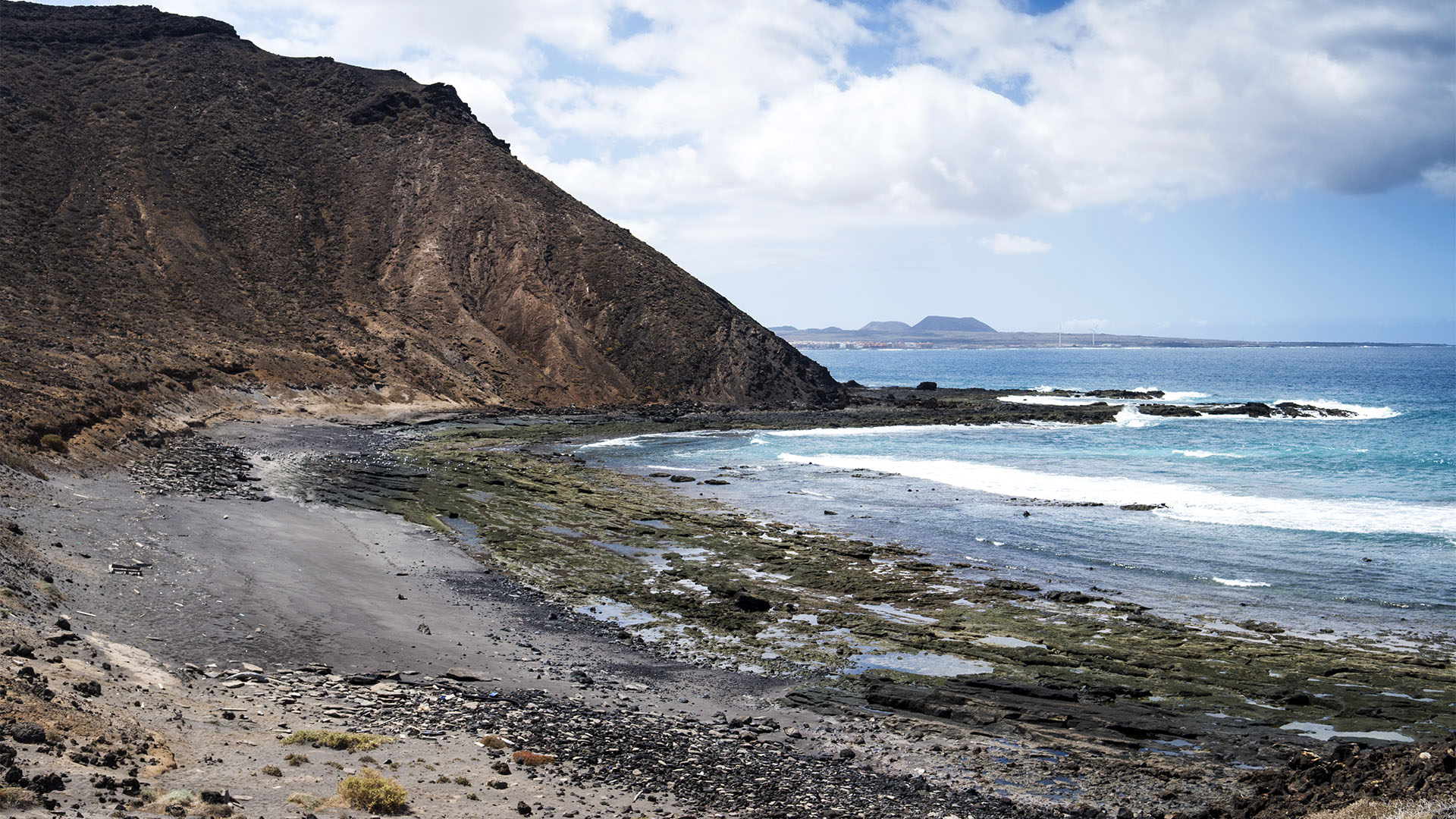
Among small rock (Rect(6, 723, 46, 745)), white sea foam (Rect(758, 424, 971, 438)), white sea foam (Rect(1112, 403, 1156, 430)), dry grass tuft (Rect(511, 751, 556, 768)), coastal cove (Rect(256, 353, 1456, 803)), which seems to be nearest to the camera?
small rock (Rect(6, 723, 46, 745))

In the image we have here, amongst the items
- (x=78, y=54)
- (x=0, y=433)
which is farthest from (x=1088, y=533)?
(x=78, y=54)

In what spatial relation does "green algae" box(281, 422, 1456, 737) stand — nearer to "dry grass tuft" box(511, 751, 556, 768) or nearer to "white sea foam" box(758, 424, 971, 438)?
"dry grass tuft" box(511, 751, 556, 768)

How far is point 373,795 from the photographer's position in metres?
9.94

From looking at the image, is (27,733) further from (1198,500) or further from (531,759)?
(1198,500)

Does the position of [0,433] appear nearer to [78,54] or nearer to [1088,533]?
[1088,533]

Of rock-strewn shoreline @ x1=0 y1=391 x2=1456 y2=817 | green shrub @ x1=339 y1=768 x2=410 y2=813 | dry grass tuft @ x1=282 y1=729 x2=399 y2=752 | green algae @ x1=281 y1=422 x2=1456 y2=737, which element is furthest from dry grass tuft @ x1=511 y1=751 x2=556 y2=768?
green algae @ x1=281 y1=422 x2=1456 y2=737

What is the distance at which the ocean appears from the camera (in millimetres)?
22719

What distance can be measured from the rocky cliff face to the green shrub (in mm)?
42175

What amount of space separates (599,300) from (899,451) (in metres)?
A: 36.0

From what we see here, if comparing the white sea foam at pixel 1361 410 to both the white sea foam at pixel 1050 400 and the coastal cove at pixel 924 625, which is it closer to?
the white sea foam at pixel 1050 400

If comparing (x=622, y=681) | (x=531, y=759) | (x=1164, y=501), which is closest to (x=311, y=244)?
(x=1164, y=501)

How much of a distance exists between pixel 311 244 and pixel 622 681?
69.2 meters

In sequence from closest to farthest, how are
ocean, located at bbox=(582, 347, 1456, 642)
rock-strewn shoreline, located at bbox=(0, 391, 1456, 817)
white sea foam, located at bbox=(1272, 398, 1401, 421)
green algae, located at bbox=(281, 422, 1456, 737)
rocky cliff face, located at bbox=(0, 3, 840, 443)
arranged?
rock-strewn shoreline, located at bbox=(0, 391, 1456, 817) < green algae, located at bbox=(281, 422, 1456, 737) < ocean, located at bbox=(582, 347, 1456, 642) < rocky cliff face, located at bbox=(0, 3, 840, 443) < white sea foam, located at bbox=(1272, 398, 1401, 421)

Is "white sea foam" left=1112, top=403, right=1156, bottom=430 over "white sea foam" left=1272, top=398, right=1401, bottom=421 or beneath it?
beneath
